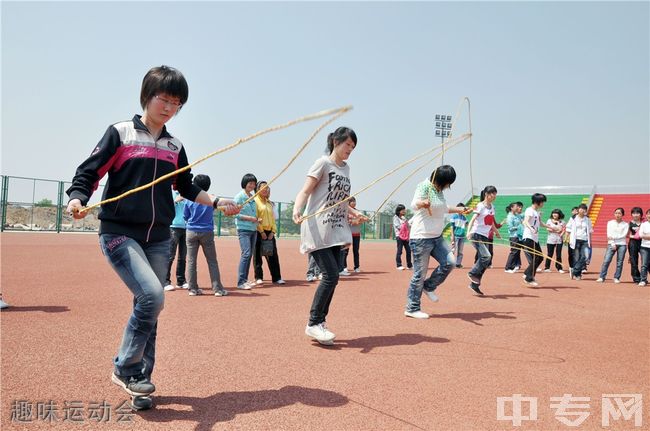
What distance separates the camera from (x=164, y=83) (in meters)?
2.88

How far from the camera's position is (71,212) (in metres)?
2.65

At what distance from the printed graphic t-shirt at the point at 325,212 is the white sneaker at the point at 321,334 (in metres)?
0.74

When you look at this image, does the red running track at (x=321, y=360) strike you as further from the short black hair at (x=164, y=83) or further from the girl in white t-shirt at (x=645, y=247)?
the girl in white t-shirt at (x=645, y=247)

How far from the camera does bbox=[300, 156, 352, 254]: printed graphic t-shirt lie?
15.0 feet

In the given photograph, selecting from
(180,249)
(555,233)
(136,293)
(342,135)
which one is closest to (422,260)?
(342,135)

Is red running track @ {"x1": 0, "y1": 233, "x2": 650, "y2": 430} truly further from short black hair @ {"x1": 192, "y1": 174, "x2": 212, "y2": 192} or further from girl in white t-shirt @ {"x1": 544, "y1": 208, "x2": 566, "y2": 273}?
girl in white t-shirt @ {"x1": 544, "y1": 208, "x2": 566, "y2": 273}

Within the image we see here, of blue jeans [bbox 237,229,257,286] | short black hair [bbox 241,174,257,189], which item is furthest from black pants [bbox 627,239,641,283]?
short black hair [bbox 241,174,257,189]

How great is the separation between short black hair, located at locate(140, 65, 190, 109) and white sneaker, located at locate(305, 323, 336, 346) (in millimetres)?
2530

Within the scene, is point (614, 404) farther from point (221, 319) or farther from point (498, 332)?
point (221, 319)

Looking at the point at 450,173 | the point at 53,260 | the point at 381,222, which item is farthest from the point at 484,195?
the point at 381,222

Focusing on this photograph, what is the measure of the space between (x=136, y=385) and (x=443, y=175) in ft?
14.6

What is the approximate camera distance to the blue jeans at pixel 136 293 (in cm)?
282

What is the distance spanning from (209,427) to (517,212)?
1123 centimetres

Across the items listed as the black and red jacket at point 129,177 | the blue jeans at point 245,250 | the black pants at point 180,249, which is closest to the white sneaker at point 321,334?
the black and red jacket at point 129,177
